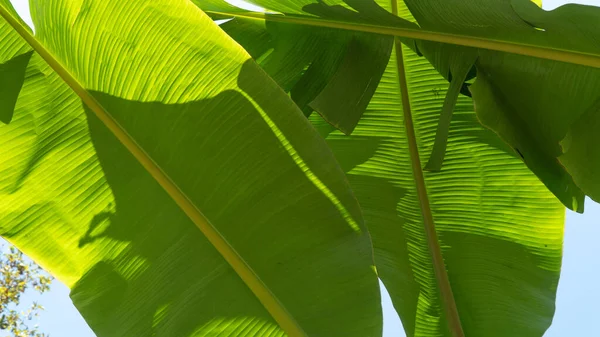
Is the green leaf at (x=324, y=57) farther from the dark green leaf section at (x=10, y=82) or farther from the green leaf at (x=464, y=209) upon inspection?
the dark green leaf section at (x=10, y=82)

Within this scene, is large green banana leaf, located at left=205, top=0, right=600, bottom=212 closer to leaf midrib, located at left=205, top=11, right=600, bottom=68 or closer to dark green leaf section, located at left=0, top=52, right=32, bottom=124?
leaf midrib, located at left=205, top=11, right=600, bottom=68

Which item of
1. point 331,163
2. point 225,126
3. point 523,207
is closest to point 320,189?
point 331,163

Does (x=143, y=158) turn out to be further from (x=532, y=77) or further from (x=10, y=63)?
(x=532, y=77)

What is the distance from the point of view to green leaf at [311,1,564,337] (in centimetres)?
137

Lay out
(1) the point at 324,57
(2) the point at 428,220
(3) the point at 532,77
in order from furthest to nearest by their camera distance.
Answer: (2) the point at 428,220 → (1) the point at 324,57 → (3) the point at 532,77

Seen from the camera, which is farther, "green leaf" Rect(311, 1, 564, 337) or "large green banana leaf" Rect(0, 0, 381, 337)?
"green leaf" Rect(311, 1, 564, 337)

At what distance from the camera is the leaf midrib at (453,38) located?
3.29ft

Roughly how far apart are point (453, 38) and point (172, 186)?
25.2 inches

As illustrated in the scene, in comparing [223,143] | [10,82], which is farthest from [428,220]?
[10,82]

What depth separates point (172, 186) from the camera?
1115 mm

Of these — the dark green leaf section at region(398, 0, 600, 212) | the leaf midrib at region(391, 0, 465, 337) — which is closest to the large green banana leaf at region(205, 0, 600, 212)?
the dark green leaf section at region(398, 0, 600, 212)

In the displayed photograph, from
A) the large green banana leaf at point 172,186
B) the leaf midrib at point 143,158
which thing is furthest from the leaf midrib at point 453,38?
the leaf midrib at point 143,158

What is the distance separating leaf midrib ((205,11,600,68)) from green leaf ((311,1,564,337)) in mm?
180

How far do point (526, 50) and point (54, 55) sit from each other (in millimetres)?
928
